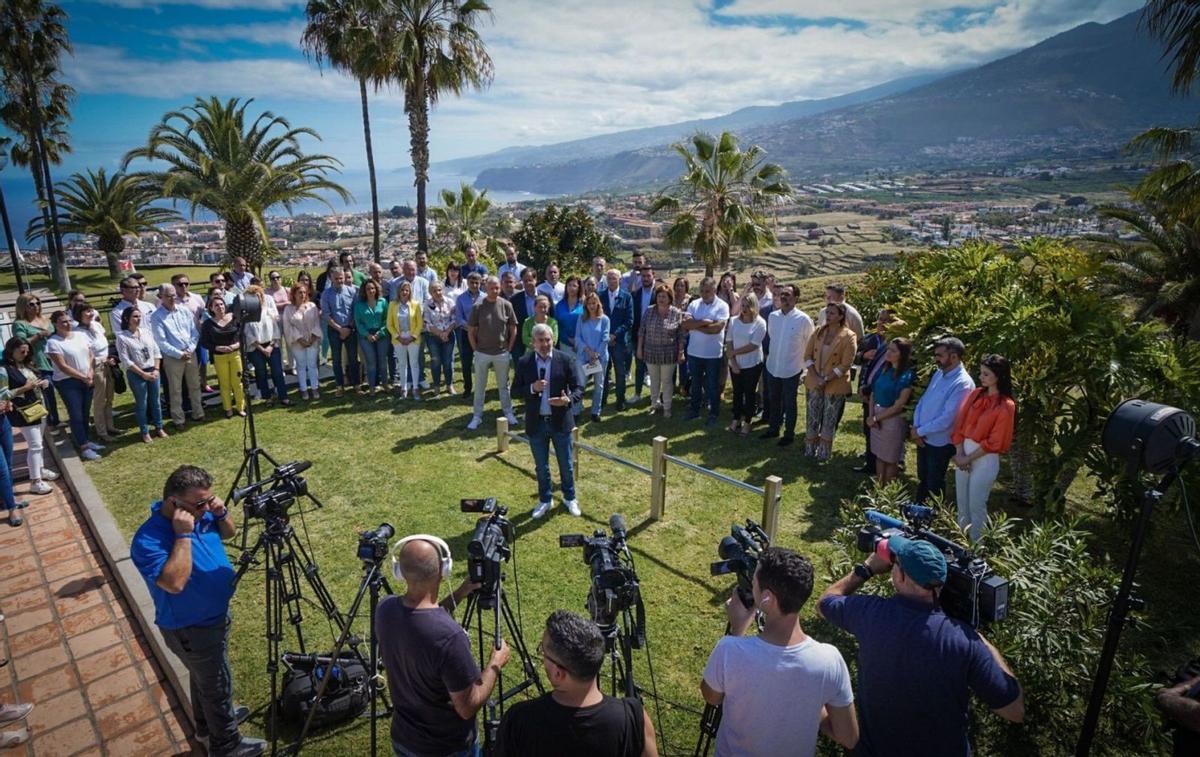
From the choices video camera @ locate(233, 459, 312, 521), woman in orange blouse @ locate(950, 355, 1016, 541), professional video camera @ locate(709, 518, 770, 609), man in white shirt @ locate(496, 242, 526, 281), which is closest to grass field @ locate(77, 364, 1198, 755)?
video camera @ locate(233, 459, 312, 521)

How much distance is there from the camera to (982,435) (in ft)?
19.1

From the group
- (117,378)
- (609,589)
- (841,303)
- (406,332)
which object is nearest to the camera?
(609,589)

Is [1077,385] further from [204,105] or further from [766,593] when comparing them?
[204,105]

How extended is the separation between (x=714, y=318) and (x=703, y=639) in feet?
18.6

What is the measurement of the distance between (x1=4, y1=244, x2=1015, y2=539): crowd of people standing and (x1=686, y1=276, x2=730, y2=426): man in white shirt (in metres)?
0.03

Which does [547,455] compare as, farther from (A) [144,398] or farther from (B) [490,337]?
(A) [144,398]

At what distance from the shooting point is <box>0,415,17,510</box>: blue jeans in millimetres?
6844

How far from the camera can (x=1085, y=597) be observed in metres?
3.83

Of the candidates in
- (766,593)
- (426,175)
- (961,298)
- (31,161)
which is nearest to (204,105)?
(426,175)

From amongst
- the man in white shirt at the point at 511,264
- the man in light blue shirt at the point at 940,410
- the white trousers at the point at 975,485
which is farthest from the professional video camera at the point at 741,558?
the man in white shirt at the point at 511,264

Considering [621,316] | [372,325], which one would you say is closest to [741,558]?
[621,316]

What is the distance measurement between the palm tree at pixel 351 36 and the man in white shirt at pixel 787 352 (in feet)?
37.4

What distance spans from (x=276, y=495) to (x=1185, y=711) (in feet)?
17.0

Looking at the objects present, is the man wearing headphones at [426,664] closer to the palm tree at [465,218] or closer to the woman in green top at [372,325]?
the woman in green top at [372,325]
